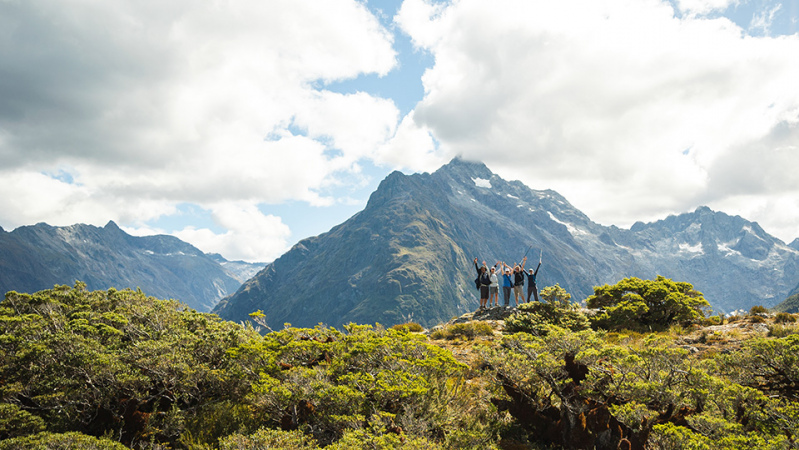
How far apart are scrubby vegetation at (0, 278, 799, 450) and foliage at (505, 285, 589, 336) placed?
458 cm

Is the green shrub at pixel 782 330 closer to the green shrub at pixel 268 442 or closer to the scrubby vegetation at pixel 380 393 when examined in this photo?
the scrubby vegetation at pixel 380 393

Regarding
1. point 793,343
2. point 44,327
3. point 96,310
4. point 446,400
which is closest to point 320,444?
point 446,400

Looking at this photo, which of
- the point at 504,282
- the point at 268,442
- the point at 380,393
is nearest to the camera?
the point at 268,442

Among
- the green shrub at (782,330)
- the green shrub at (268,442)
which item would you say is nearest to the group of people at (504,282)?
the green shrub at (782,330)

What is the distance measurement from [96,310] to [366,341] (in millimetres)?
14215

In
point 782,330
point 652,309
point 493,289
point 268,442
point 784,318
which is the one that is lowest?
point 268,442

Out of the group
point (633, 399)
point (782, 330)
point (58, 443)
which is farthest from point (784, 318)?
point (58, 443)

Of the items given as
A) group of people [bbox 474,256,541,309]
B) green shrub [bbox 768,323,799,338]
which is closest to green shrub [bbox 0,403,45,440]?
group of people [bbox 474,256,541,309]

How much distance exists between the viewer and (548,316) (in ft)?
62.6

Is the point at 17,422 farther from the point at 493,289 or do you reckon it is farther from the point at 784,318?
the point at 784,318

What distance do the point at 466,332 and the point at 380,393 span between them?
12.4m

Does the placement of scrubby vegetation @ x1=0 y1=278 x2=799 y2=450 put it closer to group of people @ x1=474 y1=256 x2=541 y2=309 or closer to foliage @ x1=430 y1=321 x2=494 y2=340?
foliage @ x1=430 y1=321 x2=494 y2=340

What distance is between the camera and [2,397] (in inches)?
435

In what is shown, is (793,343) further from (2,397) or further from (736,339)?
(2,397)
